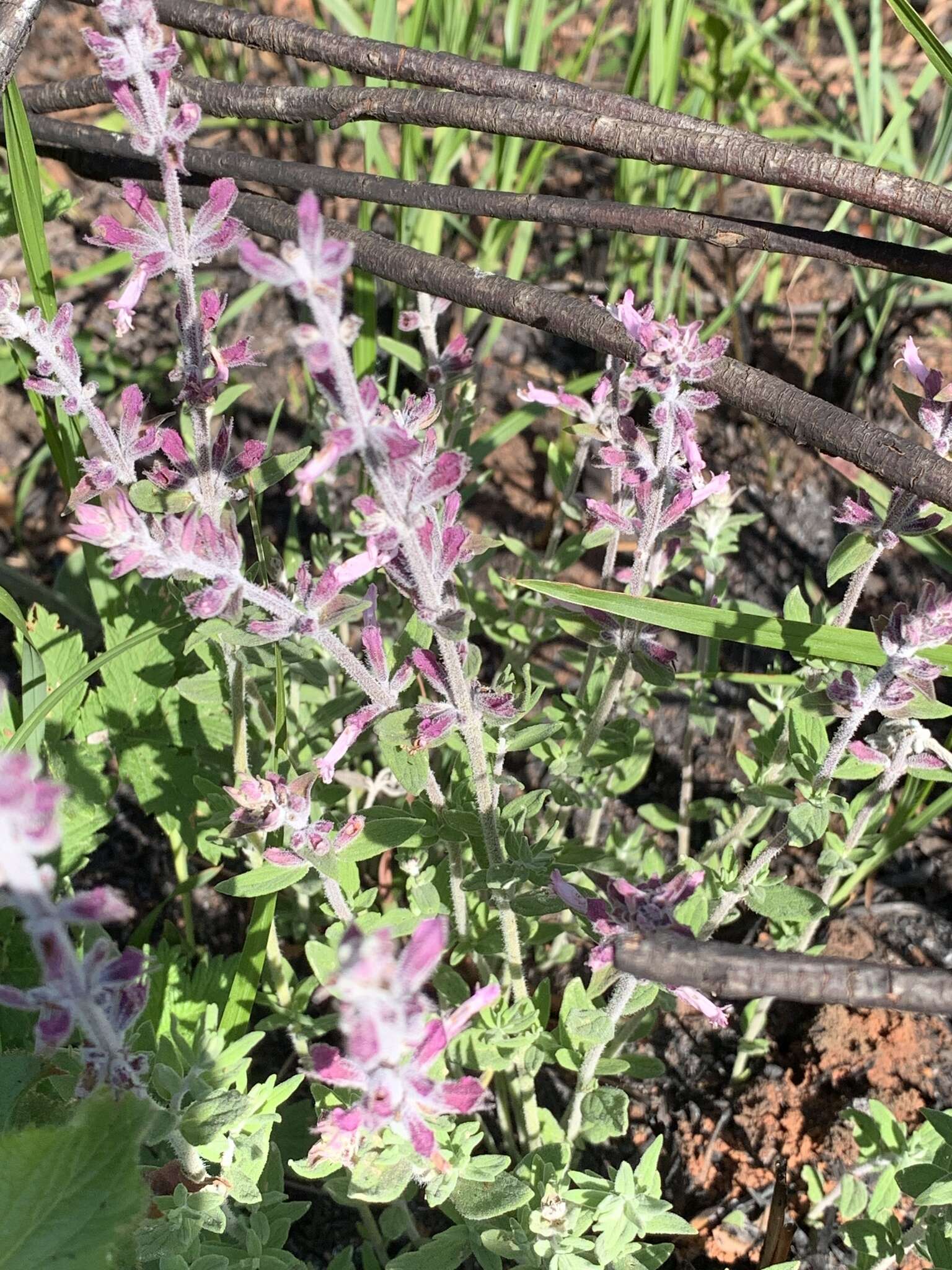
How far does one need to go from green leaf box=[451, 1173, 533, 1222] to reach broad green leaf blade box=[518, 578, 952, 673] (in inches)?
43.0

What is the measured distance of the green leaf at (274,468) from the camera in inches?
89.0

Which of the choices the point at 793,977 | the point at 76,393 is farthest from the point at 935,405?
the point at 76,393

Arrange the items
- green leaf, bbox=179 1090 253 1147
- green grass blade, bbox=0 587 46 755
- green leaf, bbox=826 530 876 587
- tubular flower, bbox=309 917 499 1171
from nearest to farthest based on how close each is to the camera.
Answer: tubular flower, bbox=309 917 499 1171, green leaf, bbox=179 1090 253 1147, green leaf, bbox=826 530 876 587, green grass blade, bbox=0 587 46 755

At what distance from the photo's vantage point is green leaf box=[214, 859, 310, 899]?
2062 mm

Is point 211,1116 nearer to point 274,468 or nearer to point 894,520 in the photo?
point 274,468

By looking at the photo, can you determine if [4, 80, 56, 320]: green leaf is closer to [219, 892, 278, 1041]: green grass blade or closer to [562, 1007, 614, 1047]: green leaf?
[219, 892, 278, 1041]: green grass blade

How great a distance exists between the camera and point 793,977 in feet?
4.48

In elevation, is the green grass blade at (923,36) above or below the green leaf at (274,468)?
above

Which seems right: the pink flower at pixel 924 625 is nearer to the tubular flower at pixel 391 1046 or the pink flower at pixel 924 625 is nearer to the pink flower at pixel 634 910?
the pink flower at pixel 634 910

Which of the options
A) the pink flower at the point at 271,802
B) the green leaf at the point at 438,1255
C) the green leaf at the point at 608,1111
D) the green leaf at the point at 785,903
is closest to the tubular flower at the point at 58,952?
the pink flower at the point at 271,802

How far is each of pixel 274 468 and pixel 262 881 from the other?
85cm

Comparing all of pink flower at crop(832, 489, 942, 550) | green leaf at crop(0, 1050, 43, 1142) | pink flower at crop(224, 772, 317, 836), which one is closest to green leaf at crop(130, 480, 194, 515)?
pink flower at crop(224, 772, 317, 836)

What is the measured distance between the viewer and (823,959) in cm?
139

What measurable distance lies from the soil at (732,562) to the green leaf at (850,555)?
1.18 metres
